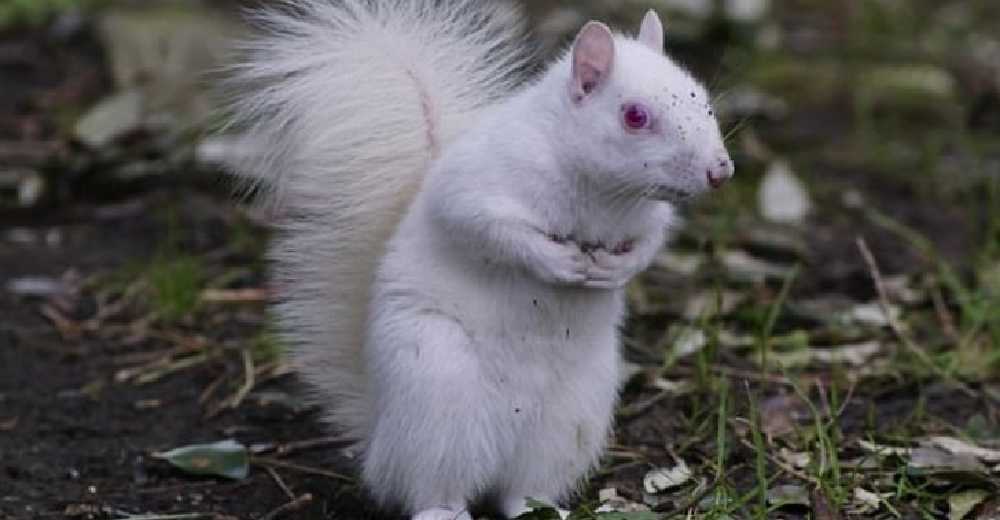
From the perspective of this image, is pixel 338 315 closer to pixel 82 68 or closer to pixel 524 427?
pixel 524 427

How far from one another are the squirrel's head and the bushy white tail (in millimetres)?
311

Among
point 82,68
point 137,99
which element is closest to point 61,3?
point 82,68

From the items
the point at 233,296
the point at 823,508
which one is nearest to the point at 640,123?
the point at 823,508

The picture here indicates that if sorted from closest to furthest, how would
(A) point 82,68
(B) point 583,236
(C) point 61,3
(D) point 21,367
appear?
(B) point 583,236
(D) point 21,367
(A) point 82,68
(C) point 61,3

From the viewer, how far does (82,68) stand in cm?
638

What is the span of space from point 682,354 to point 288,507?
1.03m

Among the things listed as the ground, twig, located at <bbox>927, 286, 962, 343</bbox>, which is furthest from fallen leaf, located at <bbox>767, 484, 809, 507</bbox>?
twig, located at <bbox>927, 286, 962, 343</bbox>

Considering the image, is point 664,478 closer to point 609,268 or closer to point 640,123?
point 609,268

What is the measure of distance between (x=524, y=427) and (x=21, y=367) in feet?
4.68

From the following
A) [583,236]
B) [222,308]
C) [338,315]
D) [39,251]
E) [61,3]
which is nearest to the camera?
[583,236]

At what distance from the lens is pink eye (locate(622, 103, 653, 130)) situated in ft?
8.09

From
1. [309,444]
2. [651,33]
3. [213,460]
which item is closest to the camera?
[651,33]

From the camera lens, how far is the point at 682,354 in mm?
3627

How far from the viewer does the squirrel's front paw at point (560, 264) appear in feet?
8.21
